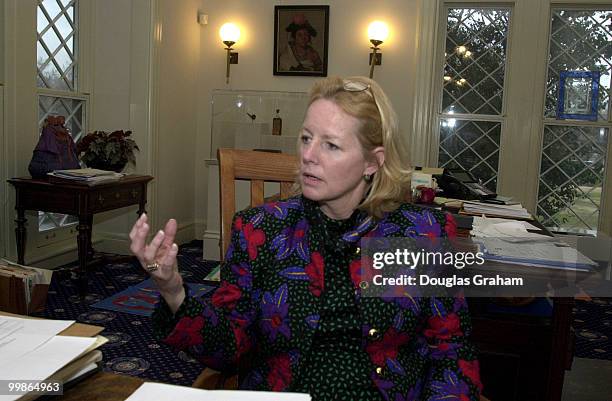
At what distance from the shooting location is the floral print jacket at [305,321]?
1.19 m

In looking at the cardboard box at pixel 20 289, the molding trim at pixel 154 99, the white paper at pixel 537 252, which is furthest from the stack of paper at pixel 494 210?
the molding trim at pixel 154 99

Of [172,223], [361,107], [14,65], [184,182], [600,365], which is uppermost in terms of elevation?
[14,65]

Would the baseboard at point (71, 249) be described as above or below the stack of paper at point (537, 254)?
below

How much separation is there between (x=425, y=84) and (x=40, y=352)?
15.8ft

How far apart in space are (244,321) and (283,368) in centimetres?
13

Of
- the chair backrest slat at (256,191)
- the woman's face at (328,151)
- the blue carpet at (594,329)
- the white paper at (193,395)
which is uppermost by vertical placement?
the woman's face at (328,151)


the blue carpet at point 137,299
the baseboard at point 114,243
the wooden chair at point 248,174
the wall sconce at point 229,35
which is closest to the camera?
the wooden chair at point 248,174

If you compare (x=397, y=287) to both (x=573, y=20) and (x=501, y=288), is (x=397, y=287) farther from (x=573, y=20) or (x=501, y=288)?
(x=573, y=20)

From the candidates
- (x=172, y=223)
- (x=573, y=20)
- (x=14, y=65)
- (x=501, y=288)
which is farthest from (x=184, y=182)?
(x=172, y=223)

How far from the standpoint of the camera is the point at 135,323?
331 centimetres

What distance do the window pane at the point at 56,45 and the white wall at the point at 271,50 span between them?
1413 mm

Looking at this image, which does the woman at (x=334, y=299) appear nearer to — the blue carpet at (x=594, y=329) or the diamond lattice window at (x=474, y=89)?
the blue carpet at (x=594, y=329)

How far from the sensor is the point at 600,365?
294cm

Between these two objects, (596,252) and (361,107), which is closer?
(361,107)
